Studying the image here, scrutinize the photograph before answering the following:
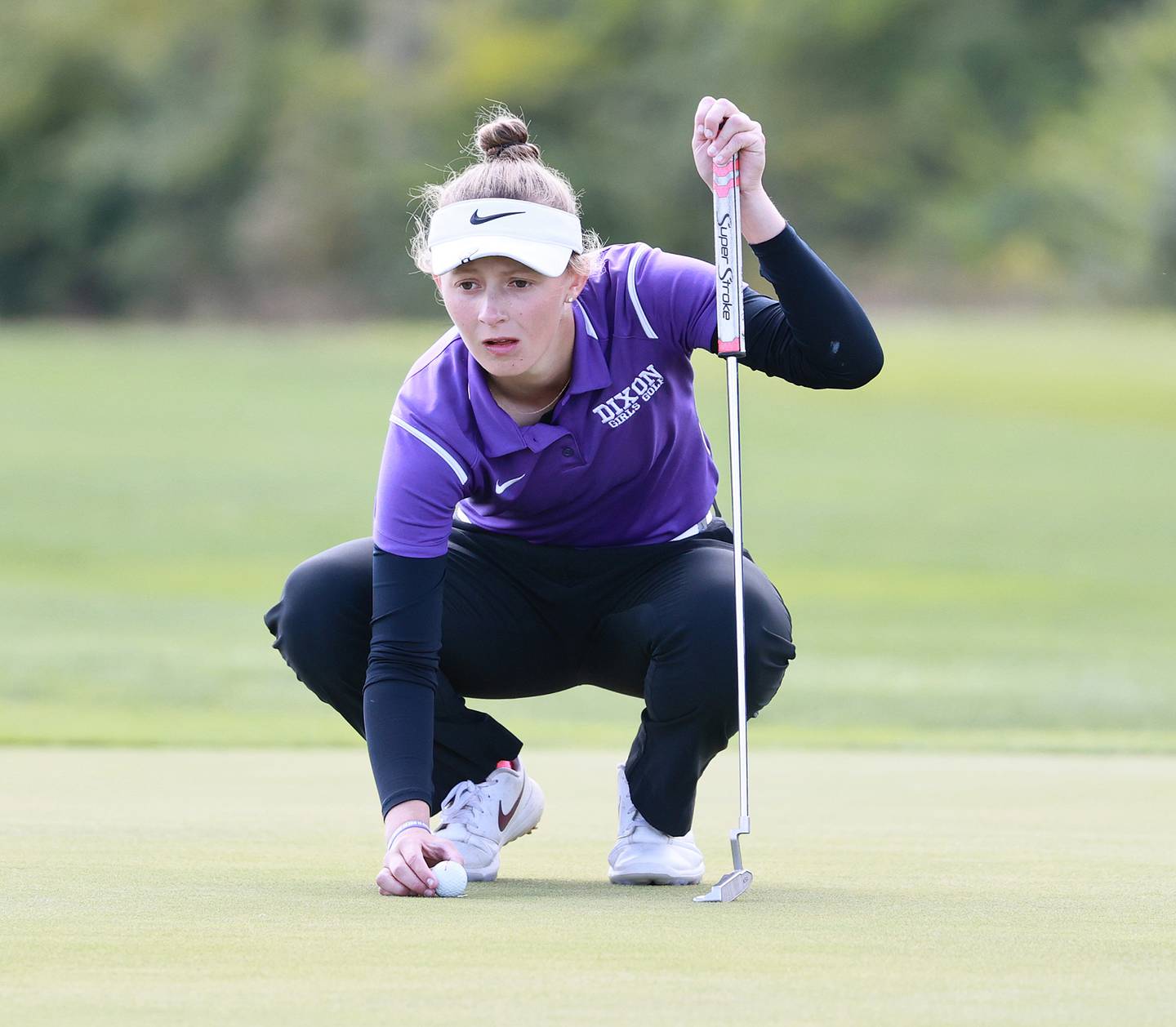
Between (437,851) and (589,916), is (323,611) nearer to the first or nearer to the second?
(437,851)

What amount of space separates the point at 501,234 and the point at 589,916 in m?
1.06

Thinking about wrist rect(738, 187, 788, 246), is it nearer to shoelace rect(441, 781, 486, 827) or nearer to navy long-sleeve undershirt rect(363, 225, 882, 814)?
navy long-sleeve undershirt rect(363, 225, 882, 814)

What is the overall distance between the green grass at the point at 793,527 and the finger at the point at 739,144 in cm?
350

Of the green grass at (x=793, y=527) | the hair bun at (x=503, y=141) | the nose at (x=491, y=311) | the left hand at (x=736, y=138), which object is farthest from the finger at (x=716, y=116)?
the green grass at (x=793, y=527)

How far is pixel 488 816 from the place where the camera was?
3.59m

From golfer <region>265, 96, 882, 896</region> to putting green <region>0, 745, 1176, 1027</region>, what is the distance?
19cm

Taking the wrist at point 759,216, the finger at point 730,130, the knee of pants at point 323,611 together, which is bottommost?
the knee of pants at point 323,611

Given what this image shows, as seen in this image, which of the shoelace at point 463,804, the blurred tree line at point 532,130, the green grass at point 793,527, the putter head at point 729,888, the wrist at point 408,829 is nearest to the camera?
the putter head at point 729,888

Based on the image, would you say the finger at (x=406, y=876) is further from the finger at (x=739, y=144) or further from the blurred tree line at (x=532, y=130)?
the blurred tree line at (x=532, y=130)

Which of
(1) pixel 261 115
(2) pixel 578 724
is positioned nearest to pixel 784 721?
(2) pixel 578 724

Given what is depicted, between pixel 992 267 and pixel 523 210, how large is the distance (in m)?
41.0

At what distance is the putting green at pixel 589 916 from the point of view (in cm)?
216

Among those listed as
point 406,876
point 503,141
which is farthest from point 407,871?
point 503,141

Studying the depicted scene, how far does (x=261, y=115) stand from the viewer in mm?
50188
